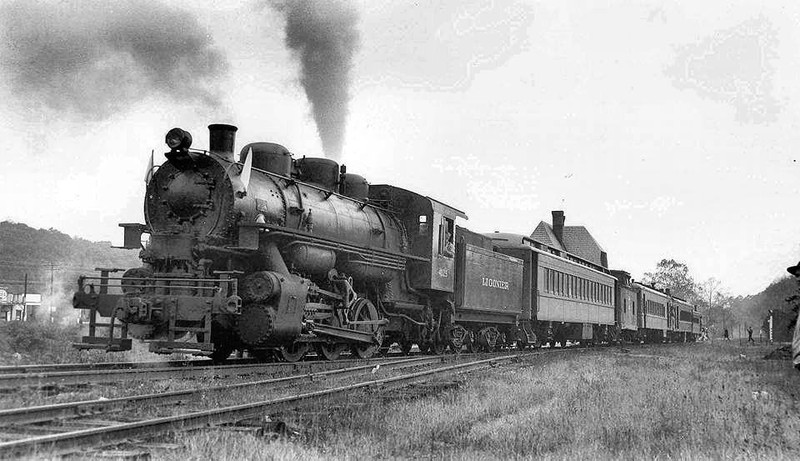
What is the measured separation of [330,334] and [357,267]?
1.53 metres

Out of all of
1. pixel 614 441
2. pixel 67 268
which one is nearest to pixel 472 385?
pixel 614 441

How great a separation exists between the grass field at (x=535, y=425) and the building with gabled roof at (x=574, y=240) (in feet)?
152

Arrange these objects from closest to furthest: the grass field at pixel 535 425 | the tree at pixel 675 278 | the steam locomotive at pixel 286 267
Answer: the grass field at pixel 535 425 → the steam locomotive at pixel 286 267 → the tree at pixel 675 278

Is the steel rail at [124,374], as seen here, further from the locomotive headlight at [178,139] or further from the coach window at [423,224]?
the coach window at [423,224]

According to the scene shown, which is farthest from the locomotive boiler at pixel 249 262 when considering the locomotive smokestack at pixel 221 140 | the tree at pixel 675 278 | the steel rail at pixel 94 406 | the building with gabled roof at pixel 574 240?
the tree at pixel 675 278

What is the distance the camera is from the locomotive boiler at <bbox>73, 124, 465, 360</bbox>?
9836 mm

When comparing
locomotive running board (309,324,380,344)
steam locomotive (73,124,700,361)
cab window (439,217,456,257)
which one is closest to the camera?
steam locomotive (73,124,700,361)

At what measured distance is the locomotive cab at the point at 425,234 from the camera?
50.4ft

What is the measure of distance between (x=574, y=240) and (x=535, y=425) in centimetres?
5854

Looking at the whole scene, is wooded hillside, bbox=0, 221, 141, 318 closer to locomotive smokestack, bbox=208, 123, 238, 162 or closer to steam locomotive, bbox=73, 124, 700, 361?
steam locomotive, bbox=73, 124, 700, 361

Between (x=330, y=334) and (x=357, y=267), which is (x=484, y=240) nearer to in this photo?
(x=357, y=267)

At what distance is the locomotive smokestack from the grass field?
4.92m

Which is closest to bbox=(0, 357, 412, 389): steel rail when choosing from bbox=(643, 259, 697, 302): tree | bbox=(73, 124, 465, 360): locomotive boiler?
bbox=(73, 124, 465, 360): locomotive boiler

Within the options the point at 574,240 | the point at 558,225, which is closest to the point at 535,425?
the point at 558,225
